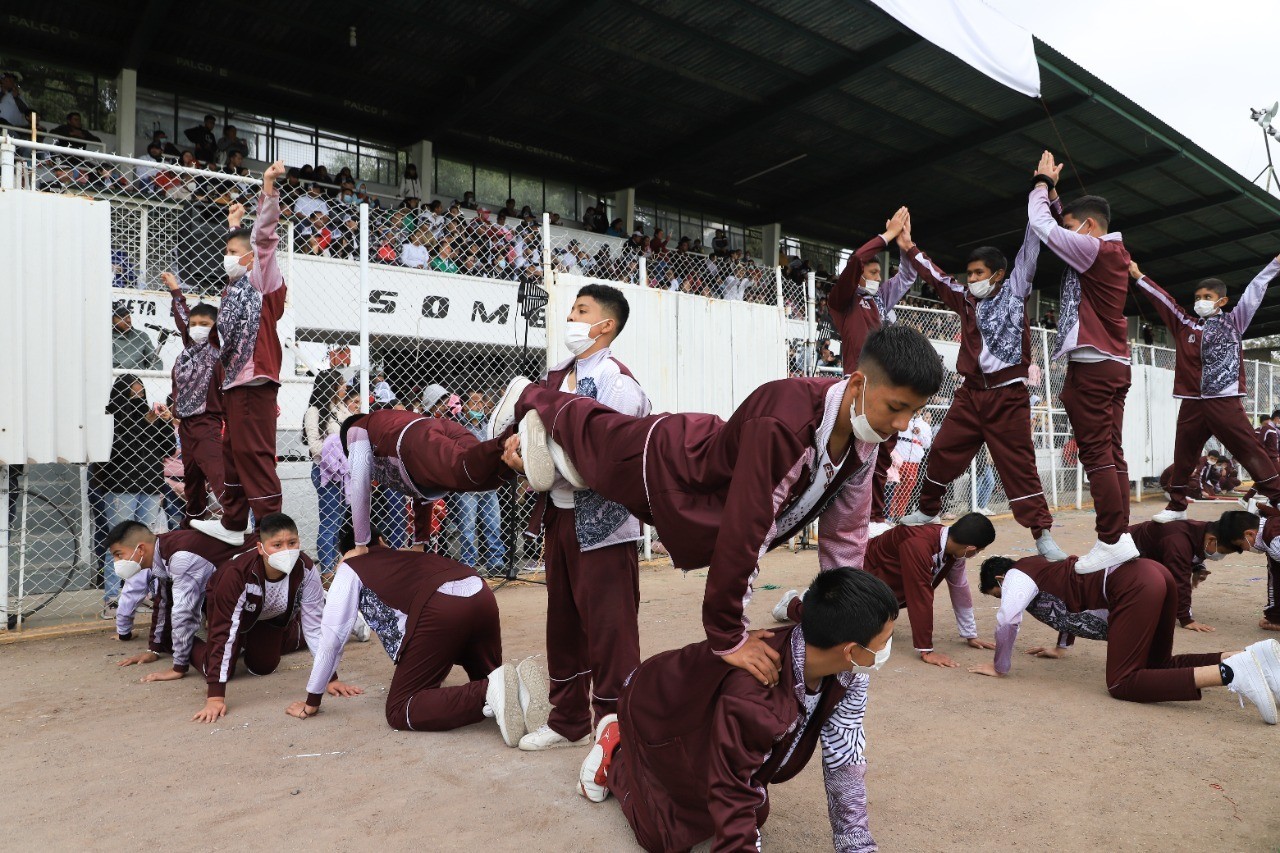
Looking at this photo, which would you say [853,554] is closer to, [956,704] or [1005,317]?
[956,704]

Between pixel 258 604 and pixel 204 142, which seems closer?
pixel 258 604

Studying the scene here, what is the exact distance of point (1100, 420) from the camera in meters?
4.61

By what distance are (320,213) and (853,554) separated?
828cm

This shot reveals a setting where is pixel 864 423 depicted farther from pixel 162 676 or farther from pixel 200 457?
Answer: pixel 200 457

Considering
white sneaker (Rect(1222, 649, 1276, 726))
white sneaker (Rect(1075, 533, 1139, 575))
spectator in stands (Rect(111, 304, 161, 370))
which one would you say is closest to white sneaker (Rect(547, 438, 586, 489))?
white sneaker (Rect(1075, 533, 1139, 575))

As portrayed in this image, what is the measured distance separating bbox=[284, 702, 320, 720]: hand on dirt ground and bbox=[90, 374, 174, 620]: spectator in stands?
130 inches

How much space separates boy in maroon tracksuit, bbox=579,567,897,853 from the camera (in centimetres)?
210

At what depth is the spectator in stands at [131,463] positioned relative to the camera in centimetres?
627

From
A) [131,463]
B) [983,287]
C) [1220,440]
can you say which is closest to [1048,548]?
[983,287]

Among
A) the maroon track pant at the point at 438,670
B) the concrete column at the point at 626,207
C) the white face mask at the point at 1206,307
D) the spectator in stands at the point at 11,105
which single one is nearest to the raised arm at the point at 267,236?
the maroon track pant at the point at 438,670

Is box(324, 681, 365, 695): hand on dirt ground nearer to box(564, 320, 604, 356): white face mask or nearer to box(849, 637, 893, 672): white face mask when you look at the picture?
box(564, 320, 604, 356): white face mask

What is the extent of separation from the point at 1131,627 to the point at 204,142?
12.4 metres

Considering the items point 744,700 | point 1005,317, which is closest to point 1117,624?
point 1005,317

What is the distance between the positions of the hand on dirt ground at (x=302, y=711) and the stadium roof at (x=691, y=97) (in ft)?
29.5
